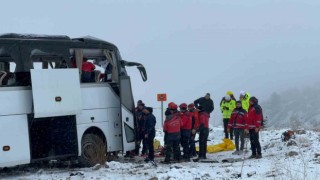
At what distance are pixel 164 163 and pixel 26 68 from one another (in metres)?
4.86

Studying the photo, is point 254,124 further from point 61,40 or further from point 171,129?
point 61,40

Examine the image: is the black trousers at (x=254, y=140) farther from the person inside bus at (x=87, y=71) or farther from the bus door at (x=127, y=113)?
the person inside bus at (x=87, y=71)

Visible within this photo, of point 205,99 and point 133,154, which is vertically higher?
point 205,99

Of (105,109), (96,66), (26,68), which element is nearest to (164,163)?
(105,109)

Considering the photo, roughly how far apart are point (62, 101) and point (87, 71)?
4.37 ft

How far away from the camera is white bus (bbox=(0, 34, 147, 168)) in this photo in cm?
1238

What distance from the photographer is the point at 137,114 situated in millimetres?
16828

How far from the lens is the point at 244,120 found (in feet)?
54.9

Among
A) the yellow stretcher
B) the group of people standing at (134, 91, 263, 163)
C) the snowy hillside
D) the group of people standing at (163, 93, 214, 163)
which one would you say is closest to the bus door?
the group of people standing at (134, 91, 263, 163)

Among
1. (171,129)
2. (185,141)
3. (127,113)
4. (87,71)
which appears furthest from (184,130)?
(87,71)

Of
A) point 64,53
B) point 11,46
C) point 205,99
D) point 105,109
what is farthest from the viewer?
point 205,99

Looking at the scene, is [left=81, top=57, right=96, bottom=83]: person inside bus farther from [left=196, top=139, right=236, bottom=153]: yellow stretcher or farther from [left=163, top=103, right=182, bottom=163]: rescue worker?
[left=196, top=139, right=236, bottom=153]: yellow stretcher

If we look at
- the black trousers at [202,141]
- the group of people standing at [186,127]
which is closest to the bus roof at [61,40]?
the group of people standing at [186,127]

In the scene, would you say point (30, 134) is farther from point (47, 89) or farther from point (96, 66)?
point (96, 66)
